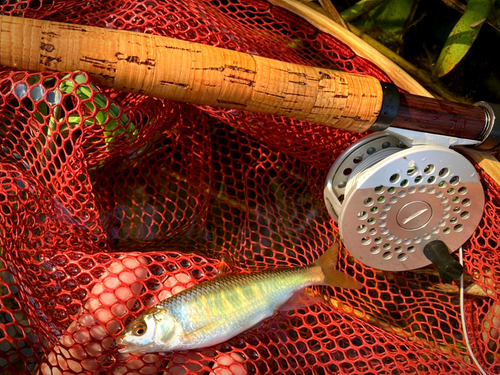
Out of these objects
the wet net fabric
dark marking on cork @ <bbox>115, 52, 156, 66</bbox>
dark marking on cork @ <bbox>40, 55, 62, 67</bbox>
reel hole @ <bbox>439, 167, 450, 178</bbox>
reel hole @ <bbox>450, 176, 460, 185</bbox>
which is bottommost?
the wet net fabric

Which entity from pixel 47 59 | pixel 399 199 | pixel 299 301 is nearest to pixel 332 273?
pixel 299 301

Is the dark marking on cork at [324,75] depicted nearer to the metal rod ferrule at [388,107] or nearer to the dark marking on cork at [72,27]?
the metal rod ferrule at [388,107]

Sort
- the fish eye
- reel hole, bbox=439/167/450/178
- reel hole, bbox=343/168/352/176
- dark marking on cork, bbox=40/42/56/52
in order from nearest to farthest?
dark marking on cork, bbox=40/42/56/52, the fish eye, reel hole, bbox=439/167/450/178, reel hole, bbox=343/168/352/176

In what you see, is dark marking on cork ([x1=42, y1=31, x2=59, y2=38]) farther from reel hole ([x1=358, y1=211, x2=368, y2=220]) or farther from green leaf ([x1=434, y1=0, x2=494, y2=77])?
green leaf ([x1=434, y1=0, x2=494, y2=77])

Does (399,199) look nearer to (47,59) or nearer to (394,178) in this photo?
(394,178)

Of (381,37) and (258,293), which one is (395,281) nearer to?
(258,293)

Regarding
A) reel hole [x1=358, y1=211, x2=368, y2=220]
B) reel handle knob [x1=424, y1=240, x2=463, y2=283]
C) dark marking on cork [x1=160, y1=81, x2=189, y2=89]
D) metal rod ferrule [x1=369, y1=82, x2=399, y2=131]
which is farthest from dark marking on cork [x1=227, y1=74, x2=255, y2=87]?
reel handle knob [x1=424, y1=240, x2=463, y2=283]
